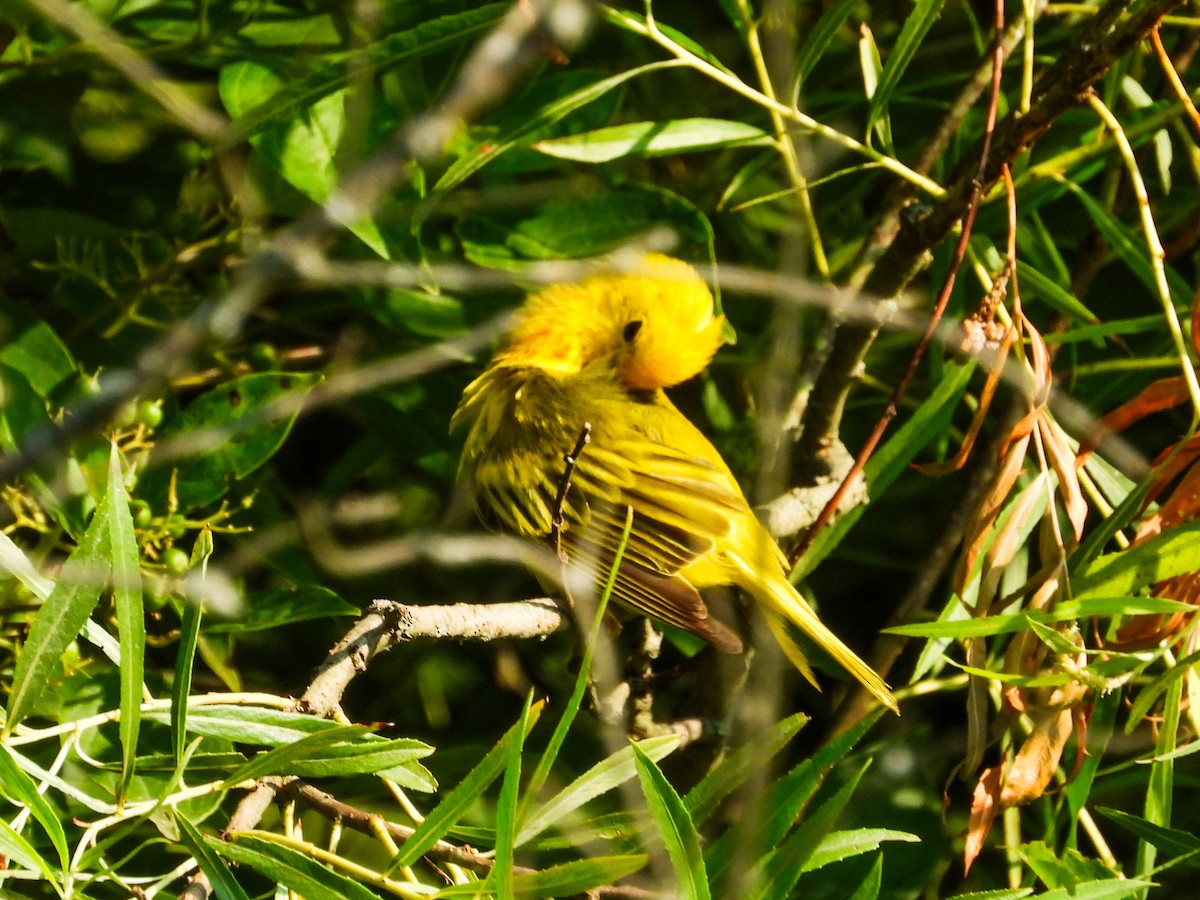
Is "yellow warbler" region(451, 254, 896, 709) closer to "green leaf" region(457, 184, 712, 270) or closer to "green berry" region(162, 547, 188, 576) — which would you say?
"green leaf" region(457, 184, 712, 270)

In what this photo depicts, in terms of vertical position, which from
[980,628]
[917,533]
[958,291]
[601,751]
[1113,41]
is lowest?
[601,751]

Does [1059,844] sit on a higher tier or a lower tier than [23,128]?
lower

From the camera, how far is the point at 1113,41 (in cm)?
Answer: 174

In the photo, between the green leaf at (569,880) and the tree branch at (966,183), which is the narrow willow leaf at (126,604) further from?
the tree branch at (966,183)

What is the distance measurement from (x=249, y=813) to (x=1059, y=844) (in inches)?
65.6

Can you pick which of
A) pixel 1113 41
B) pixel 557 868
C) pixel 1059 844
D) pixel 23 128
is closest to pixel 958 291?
pixel 1113 41

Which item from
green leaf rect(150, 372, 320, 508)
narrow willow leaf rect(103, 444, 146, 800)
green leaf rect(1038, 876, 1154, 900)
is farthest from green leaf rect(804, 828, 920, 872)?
green leaf rect(150, 372, 320, 508)

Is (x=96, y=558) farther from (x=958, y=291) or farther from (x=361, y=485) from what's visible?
(x=958, y=291)

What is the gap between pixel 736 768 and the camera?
152 cm

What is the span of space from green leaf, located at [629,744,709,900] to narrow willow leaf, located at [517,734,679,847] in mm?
69

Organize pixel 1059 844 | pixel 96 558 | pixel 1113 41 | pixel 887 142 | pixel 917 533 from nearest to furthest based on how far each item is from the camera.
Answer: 1. pixel 96 558
2. pixel 1113 41
3. pixel 887 142
4. pixel 1059 844
5. pixel 917 533

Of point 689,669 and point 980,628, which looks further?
point 689,669

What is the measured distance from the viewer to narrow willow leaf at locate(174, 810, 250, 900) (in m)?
1.29

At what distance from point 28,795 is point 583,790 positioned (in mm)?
580
